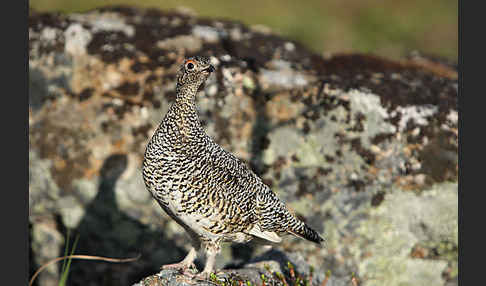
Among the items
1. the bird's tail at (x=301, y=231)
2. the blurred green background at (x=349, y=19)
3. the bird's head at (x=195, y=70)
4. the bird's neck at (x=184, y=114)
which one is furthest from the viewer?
the blurred green background at (x=349, y=19)

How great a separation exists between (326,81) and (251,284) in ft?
12.1

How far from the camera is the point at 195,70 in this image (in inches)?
182

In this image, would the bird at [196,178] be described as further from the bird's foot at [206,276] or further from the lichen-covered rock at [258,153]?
the lichen-covered rock at [258,153]

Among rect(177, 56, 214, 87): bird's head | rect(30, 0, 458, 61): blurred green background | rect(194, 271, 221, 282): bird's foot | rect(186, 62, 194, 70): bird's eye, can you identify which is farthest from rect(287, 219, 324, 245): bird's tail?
rect(30, 0, 458, 61): blurred green background

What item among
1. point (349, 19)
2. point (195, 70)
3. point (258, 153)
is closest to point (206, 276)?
point (195, 70)

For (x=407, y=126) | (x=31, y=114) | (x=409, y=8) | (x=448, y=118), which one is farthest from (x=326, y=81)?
(x=409, y=8)

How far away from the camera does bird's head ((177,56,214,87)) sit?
4602mm

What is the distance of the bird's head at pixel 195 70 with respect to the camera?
460 cm

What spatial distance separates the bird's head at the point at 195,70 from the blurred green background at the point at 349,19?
1482 cm

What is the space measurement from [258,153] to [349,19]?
52.3 ft

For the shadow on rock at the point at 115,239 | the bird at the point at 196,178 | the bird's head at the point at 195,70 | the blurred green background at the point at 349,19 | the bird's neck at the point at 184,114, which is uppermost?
the blurred green background at the point at 349,19

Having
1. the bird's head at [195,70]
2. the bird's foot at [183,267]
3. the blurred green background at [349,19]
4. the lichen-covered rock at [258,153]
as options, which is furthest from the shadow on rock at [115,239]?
the blurred green background at [349,19]

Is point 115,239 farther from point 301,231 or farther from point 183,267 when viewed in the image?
point 301,231

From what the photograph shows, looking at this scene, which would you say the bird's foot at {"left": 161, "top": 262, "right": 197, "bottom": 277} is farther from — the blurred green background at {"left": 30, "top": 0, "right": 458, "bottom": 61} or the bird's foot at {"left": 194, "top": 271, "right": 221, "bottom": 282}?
the blurred green background at {"left": 30, "top": 0, "right": 458, "bottom": 61}
